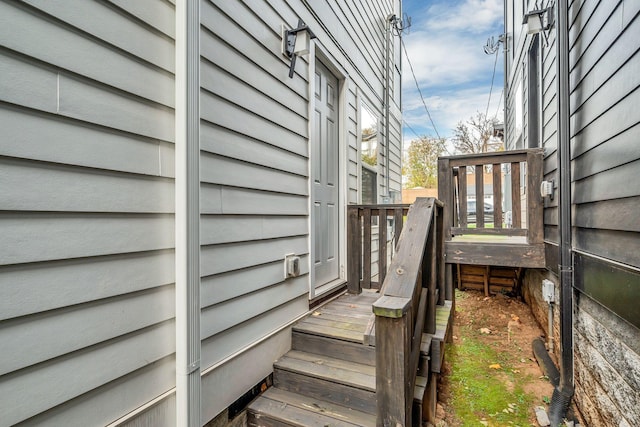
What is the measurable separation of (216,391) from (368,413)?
34.6 inches

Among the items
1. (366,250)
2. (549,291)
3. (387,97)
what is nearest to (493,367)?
(549,291)

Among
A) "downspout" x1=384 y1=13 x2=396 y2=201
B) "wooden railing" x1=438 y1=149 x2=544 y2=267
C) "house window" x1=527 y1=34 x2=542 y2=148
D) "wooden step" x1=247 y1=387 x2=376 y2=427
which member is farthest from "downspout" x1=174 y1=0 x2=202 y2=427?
"house window" x1=527 y1=34 x2=542 y2=148

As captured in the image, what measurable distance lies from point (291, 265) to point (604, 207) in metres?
2.03

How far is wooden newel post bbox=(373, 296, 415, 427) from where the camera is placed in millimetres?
1299

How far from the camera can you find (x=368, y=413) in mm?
1904

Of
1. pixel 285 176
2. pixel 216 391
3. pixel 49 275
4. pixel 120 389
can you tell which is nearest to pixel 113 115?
pixel 49 275

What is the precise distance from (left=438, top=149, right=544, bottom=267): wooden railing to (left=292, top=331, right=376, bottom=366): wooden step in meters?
1.62

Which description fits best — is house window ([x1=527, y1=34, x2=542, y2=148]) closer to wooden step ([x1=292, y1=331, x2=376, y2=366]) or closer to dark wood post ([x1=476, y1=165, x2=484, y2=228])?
dark wood post ([x1=476, y1=165, x2=484, y2=228])

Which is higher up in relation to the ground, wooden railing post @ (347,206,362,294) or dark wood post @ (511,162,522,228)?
dark wood post @ (511,162,522,228)

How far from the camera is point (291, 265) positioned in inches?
98.7

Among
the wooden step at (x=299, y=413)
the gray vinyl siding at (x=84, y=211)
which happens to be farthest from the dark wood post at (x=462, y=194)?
the gray vinyl siding at (x=84, y=211)

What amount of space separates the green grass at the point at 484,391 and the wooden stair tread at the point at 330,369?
0.80m

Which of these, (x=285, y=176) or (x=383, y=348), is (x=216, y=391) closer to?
(x=383, y=348)

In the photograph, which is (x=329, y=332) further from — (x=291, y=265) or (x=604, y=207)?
(x=604, y=207)
